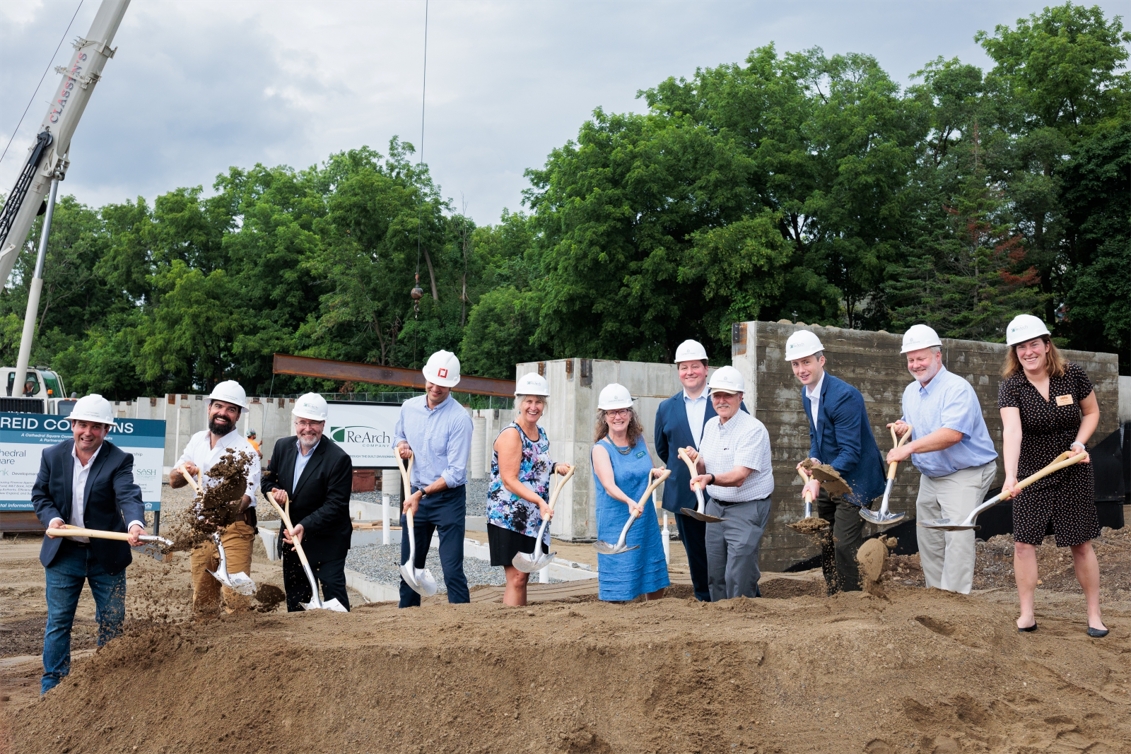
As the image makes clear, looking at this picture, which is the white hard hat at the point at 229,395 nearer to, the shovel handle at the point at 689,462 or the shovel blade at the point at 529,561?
the shovel blade at the point at 529,561

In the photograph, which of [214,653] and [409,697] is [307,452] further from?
[409,697]

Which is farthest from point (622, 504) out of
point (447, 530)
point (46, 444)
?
point (46, 444)

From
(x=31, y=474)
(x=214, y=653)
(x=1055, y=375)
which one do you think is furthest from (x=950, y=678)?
(x=31, y=474)

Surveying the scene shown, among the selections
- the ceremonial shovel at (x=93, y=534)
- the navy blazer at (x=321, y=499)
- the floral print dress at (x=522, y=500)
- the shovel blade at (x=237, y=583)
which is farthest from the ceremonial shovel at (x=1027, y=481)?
the ceremonial shovel at (x=93, y=534)

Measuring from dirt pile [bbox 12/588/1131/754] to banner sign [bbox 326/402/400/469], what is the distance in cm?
791

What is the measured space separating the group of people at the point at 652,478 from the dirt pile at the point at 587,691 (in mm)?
794

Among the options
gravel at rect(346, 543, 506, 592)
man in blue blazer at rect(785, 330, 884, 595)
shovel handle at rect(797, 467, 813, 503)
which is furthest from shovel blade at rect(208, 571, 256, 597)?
man in blue blazer at rect(785, 330, 884, 595)

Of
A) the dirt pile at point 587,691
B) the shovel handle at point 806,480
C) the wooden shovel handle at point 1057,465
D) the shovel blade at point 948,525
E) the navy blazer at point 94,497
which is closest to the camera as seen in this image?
the dirt pile at point 587,691

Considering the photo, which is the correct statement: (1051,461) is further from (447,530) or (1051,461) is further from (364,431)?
(364,431)

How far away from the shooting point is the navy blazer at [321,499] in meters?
5.45

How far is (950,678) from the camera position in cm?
410

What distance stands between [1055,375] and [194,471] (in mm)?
4922

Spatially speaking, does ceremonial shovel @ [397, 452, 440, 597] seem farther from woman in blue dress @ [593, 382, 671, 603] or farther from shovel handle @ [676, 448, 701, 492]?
shovel handle @ [676, 448, 701, 492]

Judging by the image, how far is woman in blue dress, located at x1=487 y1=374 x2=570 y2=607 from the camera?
5504 millimetres
